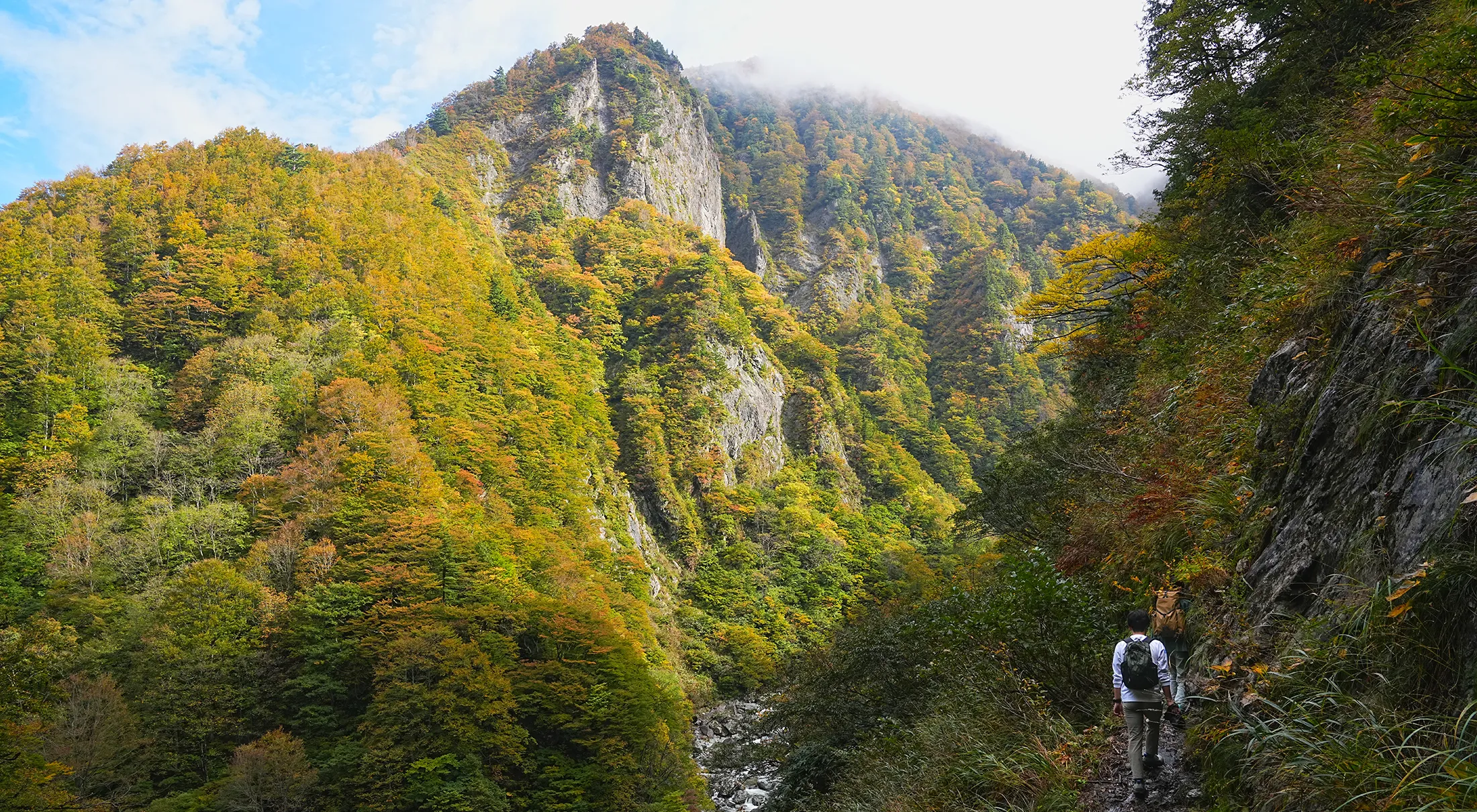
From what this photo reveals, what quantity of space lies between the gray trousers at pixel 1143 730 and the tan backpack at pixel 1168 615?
2.04 ft

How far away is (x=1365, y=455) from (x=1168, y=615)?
1543 mm

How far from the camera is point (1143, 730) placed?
13.5 ft

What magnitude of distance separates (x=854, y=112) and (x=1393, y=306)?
167131 mm

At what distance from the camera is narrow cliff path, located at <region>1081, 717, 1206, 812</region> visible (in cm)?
388

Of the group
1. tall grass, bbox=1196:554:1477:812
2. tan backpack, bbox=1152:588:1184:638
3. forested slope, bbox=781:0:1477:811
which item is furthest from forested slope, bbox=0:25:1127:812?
tall grass, bbox=1196:554:1477:812

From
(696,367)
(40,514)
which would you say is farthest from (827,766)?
(696,367)

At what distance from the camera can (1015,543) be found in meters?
15.5

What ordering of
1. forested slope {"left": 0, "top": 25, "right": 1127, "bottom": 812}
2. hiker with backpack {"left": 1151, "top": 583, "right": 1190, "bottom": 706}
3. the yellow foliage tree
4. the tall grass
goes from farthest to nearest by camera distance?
forested slope {"left": 0, "top": 25, "right": 1127, "bottom": 812}
the yellow foliage tree
hiker with backpack {"left": 1151, "top": 583, "right": 1190, "bottom": 706}
the tall grass

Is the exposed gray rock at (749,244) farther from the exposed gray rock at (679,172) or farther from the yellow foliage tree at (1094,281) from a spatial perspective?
the yellow foliage tree at (1094,281)

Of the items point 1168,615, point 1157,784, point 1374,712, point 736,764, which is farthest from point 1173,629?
point 736,764

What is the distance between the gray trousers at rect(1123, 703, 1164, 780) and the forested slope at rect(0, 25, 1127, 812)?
20.8 meters

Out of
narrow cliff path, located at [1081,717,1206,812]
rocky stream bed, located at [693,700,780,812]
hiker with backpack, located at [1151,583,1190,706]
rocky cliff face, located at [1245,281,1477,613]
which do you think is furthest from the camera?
rocky stream bed, located at [693,700,780,812]

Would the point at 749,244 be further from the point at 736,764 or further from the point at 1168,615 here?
the point at 1168,615

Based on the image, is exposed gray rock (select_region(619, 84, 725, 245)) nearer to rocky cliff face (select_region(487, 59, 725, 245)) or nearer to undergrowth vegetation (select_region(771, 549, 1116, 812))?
rocky cliff face (select_region(487, 59, 725, 245))
